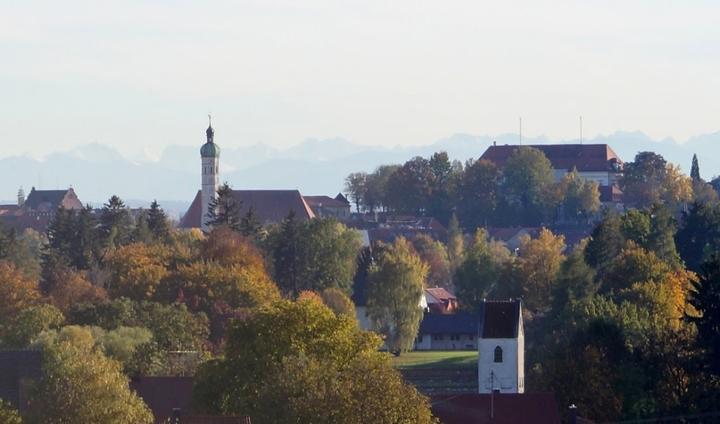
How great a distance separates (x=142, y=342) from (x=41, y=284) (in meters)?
29.4

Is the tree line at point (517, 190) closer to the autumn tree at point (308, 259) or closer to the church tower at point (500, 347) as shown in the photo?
the autumn tree at point (308, 259)

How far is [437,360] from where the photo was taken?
9938cm

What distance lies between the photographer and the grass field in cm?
9369

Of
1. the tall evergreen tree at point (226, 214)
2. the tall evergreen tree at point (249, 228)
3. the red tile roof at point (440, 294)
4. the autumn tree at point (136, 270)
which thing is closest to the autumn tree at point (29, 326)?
the autumn tree at point (136, 270)

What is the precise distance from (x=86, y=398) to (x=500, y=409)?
446 inches

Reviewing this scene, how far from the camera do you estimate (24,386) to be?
5884 cm

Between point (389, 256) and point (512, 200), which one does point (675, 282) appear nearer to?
point (389, 256)

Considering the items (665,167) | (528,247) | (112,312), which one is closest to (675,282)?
(112,312)

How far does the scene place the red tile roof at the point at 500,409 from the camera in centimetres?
5578

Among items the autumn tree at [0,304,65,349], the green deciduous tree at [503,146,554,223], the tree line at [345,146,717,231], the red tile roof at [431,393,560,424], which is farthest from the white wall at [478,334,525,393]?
the green deciduous tree at [503,146,554,223]

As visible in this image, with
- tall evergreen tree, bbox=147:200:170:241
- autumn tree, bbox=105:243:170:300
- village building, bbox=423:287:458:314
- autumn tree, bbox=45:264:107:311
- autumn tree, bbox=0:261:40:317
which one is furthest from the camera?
village building, bbox=423:287:458:314

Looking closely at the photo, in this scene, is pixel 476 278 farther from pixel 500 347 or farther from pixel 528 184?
pixel 528 184

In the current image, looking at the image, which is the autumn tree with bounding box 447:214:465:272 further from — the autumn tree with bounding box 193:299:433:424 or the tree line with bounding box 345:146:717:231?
the autumn tree with bounding box 193:299:433:424

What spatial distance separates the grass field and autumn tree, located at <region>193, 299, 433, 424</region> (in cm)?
3112
